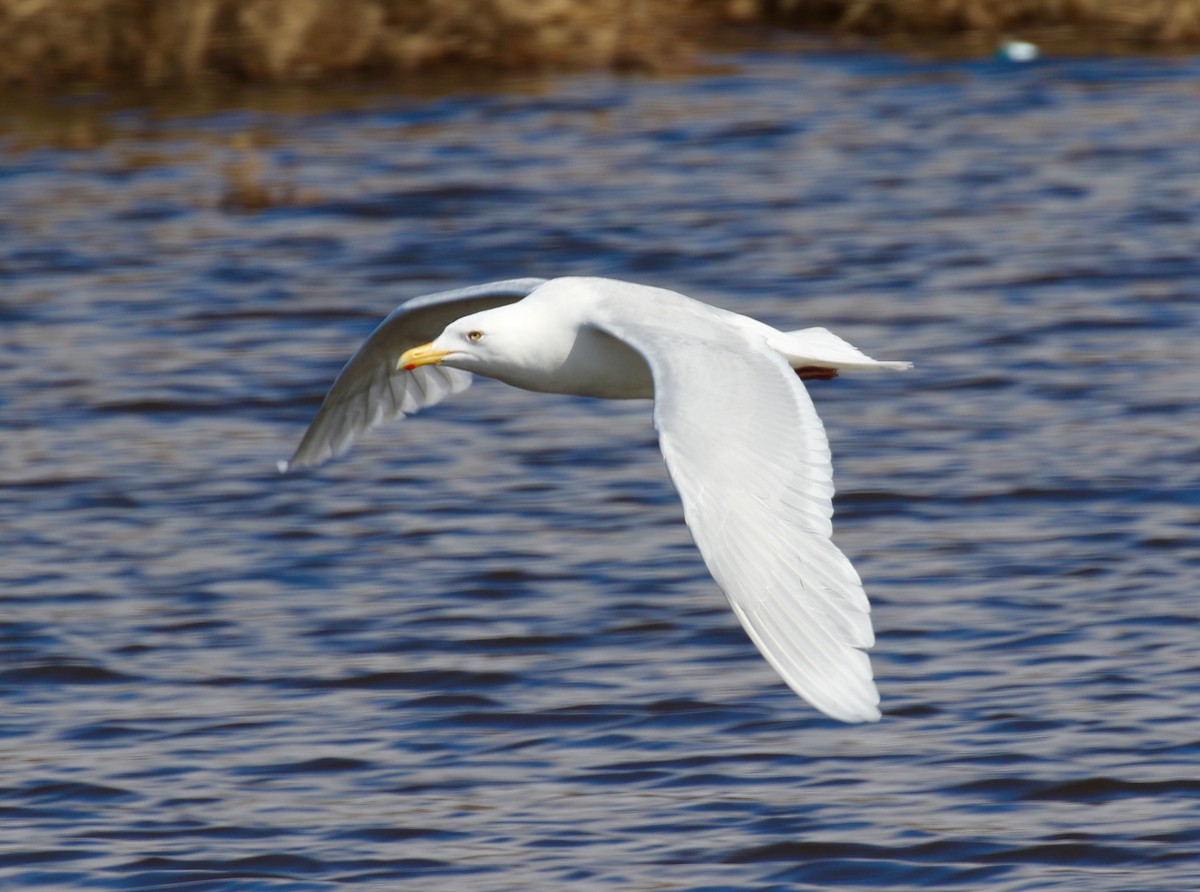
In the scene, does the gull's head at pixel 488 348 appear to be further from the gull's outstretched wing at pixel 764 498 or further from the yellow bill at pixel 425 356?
the gull's outstretched wing at pixel 764 498

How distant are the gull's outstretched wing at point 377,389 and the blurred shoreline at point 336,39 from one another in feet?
31.5

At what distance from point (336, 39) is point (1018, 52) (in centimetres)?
498

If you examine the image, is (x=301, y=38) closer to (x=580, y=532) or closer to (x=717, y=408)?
(x=580, y=532)

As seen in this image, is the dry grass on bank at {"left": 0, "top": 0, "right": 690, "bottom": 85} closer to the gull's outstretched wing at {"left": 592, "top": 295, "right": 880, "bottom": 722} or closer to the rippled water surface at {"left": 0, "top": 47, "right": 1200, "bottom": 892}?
the rippled water surface at {"left": 0, "top": 47, "right": 1200, "bottom": 892}

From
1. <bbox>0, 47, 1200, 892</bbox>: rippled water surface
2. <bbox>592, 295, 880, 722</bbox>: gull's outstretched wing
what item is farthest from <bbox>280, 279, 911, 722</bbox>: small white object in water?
<bbox>0, 47, 1200, 892</bbox>: rippled water surface

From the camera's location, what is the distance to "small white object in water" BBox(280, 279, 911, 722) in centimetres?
482

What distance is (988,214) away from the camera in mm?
13078

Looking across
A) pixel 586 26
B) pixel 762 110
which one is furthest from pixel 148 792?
pixel 586 26

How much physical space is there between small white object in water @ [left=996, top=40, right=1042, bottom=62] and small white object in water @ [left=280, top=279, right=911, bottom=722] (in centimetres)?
1052

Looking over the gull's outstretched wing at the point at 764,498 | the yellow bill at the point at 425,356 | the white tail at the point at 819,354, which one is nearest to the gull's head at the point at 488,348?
the yellow bill at the point at 425,356

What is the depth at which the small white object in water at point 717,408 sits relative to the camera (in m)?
4.82

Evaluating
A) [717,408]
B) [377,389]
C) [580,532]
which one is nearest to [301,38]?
[580,532]

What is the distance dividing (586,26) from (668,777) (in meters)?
11.5

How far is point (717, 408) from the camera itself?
17.7 ft
